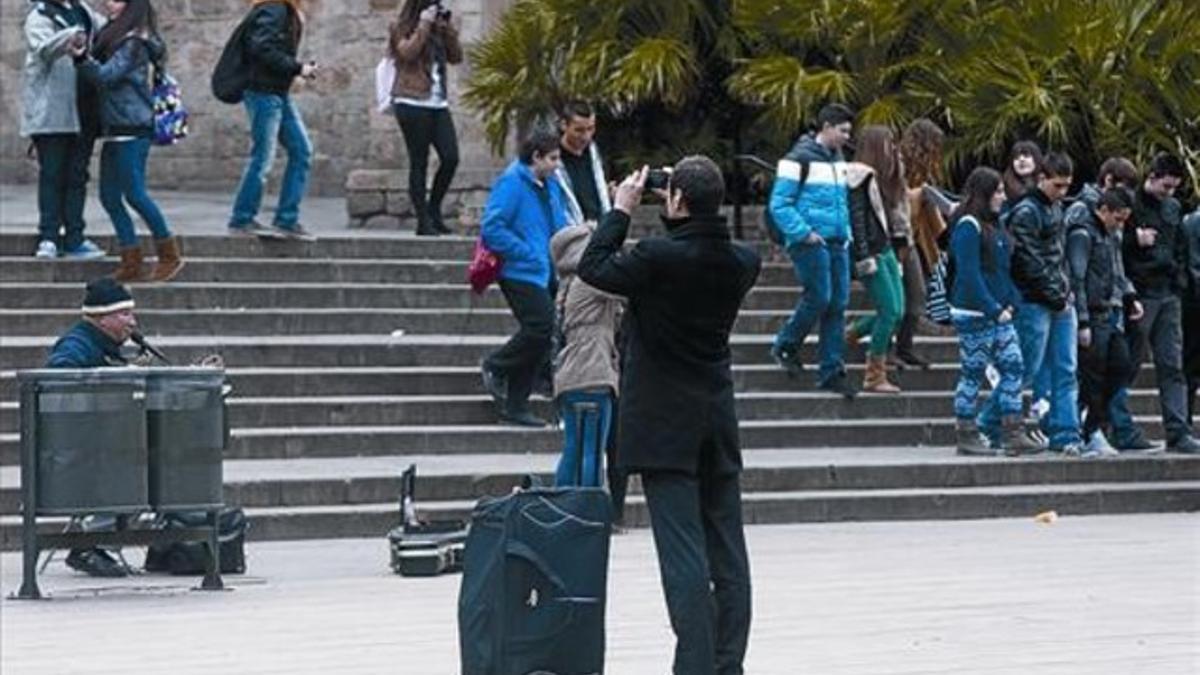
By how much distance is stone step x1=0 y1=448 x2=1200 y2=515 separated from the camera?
15.5 meters

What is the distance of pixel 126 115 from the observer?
723 inches

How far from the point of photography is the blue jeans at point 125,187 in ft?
60.5

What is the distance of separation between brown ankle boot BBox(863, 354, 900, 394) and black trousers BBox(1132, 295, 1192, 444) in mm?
1530

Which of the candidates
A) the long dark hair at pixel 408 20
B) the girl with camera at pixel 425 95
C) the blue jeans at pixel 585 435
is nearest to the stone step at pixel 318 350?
the girl with camera at pixel 425 95

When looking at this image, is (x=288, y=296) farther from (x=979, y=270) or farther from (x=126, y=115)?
(x=979, y=270)

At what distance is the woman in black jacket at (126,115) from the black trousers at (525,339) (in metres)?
2.75

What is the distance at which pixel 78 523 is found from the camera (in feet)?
44.2

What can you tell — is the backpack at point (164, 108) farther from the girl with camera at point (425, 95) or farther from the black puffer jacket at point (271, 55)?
the girl with camera at point (425, 95)

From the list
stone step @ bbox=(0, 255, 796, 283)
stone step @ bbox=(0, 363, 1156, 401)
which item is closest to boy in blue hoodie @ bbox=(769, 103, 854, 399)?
stone step @ bbox=(0, 363, 1156, 401)

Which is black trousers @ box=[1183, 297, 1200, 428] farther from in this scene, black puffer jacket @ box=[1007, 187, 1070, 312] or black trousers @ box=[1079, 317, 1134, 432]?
black puffer jacket @ box=[1007, 187, 1070, 312]

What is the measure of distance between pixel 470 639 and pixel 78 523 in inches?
157

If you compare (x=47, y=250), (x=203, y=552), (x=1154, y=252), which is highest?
(x=1154, y=252)

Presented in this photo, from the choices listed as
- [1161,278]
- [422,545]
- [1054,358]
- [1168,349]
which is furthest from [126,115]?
[1168,349]

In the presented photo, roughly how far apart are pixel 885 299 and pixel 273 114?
4226mm
